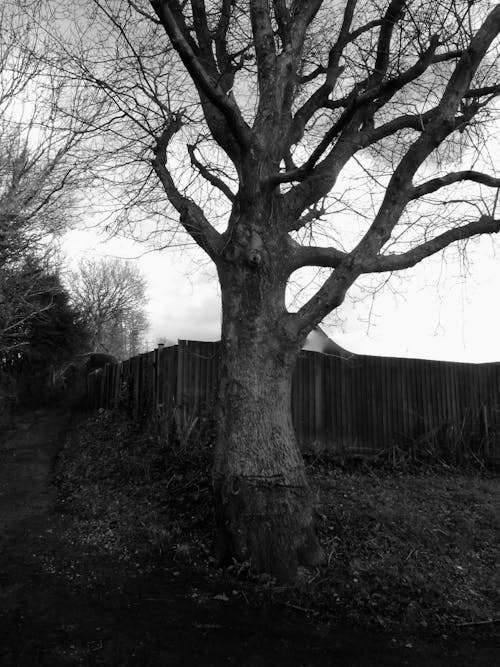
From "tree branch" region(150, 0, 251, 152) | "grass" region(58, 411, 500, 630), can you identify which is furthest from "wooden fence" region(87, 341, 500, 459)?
"tree branch" region(150, 0, 251, 152)

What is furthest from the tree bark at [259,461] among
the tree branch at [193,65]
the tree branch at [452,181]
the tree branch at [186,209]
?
the tree branch at [452,181]

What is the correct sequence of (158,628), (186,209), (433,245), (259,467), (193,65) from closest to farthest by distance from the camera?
(158,628) → (259,467) → (193,65) → (433,245) → (186,209)

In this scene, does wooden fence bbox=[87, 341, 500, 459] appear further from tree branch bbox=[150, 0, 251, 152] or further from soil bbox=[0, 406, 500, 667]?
tree branch bbox=[150, 0, 251, 152]

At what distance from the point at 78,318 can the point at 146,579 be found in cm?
2134

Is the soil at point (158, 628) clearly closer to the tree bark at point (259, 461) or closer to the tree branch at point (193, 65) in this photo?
the tree bark at point (259, 461)

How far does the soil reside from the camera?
388cm

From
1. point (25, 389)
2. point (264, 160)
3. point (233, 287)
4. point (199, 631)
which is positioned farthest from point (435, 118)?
point (25, 389)

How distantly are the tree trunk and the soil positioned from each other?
53 centimetres

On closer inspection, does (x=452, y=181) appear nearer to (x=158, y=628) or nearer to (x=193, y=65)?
(x=193, y=65)

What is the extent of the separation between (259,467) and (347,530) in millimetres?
1568

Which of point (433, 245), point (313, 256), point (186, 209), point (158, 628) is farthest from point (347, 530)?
point (186, 209)

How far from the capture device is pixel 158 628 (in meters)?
4.25

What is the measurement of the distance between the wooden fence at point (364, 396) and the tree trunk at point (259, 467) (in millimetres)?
3719

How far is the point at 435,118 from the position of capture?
6.01 metres
